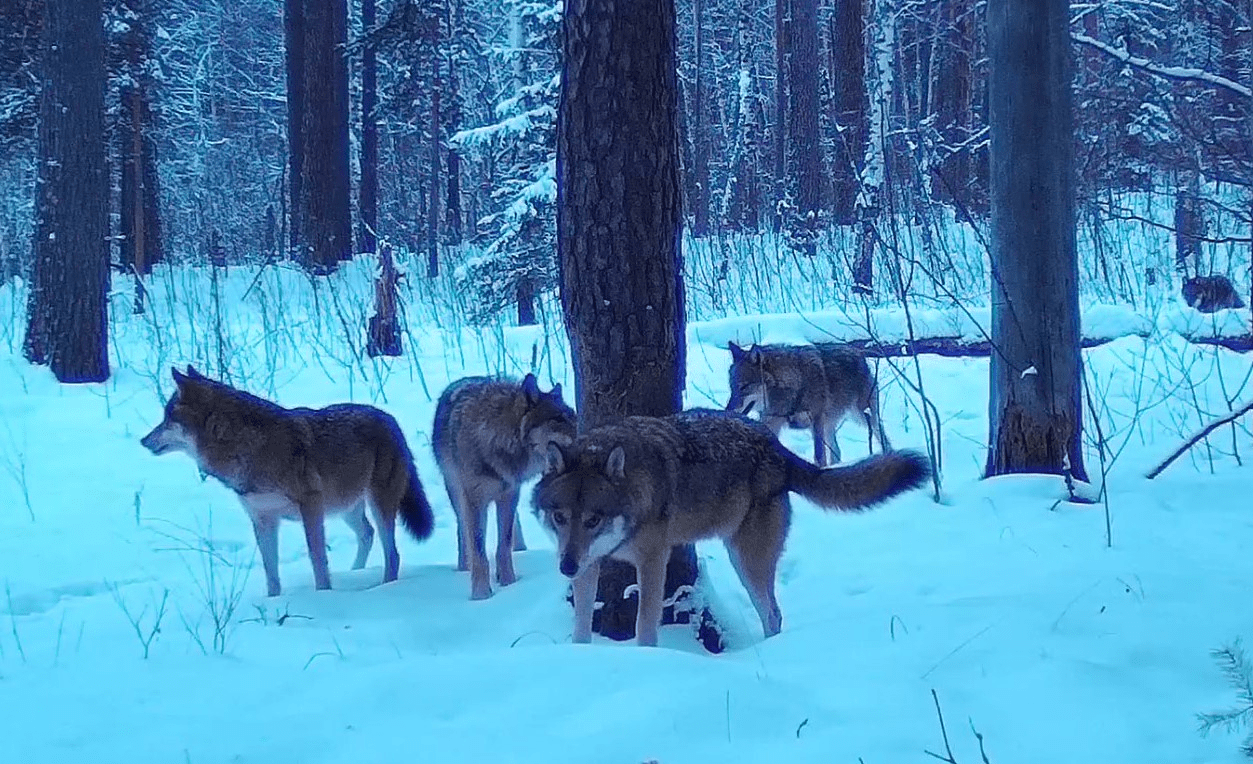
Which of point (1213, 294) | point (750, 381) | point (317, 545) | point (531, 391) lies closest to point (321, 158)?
point (750, 381)

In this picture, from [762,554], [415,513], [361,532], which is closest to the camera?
[762,554]

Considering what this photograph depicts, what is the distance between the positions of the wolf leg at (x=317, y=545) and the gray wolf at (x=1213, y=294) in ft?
29.1

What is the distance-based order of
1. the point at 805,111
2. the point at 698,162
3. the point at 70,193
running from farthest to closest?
the point at 698,162, the point at 805,111, the point at 70,193

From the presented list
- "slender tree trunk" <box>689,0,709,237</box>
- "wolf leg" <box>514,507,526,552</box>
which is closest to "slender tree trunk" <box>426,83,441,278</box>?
"slender tree trunk" <box>689,0,709,237</box>

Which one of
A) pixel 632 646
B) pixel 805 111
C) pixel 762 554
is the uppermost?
pixel 805 111

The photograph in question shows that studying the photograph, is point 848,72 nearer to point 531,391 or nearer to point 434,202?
point 434,202

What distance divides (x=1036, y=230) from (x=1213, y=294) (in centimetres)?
613

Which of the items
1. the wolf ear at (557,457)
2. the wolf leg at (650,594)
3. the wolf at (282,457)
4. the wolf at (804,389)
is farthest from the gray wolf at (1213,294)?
the wolf ear at (557,457)

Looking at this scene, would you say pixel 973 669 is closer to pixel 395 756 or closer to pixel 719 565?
pixel 395 756

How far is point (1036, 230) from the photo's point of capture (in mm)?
→ 5711

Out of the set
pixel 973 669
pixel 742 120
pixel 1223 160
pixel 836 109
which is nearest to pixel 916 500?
pixel 1223 160

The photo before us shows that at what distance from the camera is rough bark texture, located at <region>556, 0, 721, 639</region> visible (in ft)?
14.5

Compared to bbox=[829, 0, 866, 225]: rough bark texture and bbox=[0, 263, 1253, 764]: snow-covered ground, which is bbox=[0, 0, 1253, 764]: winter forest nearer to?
bbox=[0, 263, 1253, 764]: snow-covered ground

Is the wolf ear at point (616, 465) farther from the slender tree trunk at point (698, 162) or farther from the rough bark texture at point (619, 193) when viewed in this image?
the slender tree trunk at point (698, 162)
